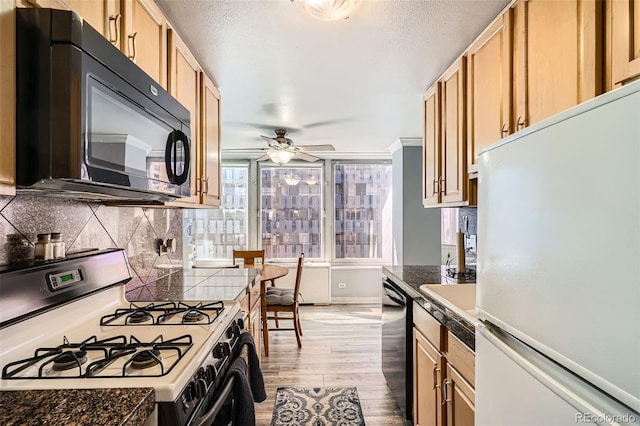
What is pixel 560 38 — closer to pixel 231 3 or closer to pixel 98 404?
pixel 231 3

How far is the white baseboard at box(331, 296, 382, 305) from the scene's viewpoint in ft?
18.3

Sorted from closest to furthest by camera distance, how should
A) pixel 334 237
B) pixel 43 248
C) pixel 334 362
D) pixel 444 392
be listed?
pixel 43 248, pixel 444 392, pixel 334 362, pixel 334 237

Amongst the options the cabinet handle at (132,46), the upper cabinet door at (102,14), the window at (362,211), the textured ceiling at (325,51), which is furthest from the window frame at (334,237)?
the upper cabinet door at (102,14)

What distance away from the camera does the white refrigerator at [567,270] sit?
58 centimetres

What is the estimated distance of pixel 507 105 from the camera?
1.67m

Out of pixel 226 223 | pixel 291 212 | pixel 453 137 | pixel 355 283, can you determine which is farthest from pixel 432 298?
pixel 226 223

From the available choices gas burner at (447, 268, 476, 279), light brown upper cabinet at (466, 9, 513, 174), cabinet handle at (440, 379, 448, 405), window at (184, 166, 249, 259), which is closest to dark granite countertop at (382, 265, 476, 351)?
gas burner at (447, 268, 476, 279)

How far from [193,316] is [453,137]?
A: 1.82 meters

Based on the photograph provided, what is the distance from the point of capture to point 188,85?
211cm

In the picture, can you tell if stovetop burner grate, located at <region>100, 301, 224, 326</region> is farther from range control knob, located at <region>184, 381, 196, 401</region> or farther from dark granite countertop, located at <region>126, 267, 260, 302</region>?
range control knob, located at <region>184, 381, 196, 401</region>

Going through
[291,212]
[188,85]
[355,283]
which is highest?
[188,85]

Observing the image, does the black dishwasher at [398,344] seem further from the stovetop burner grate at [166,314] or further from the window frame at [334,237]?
the window frame at [334,237]

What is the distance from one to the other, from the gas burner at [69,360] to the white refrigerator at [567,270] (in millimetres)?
1125

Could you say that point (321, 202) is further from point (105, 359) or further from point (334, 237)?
point (105, 359)
